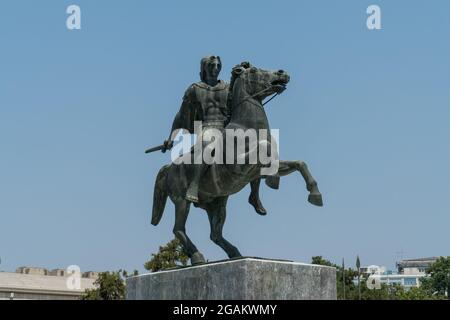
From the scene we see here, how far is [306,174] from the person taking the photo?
13094mm

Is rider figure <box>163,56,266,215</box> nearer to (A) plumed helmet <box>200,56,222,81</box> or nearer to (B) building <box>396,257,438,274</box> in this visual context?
(A) plumed helmet <box>200,56,222,81</box>

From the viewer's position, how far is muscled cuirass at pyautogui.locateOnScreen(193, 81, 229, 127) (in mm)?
→ 14461

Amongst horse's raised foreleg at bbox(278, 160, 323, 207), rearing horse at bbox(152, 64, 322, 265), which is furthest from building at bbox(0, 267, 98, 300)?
horse's raised foreleg at bbox(278, 160, 323, 207)

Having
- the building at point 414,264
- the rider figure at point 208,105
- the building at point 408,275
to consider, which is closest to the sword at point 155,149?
the rider figure at point 208,105

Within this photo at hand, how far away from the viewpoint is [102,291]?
41.0m

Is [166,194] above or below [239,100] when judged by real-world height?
below

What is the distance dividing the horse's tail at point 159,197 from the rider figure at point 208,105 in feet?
2.31

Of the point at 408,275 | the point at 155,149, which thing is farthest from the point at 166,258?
the point at 408,275

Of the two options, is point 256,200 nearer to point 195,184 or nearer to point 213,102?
point 195,184

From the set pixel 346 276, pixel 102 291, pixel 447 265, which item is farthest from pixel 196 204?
pixel 447 265

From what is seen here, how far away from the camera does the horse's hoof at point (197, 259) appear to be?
44.7 ft
